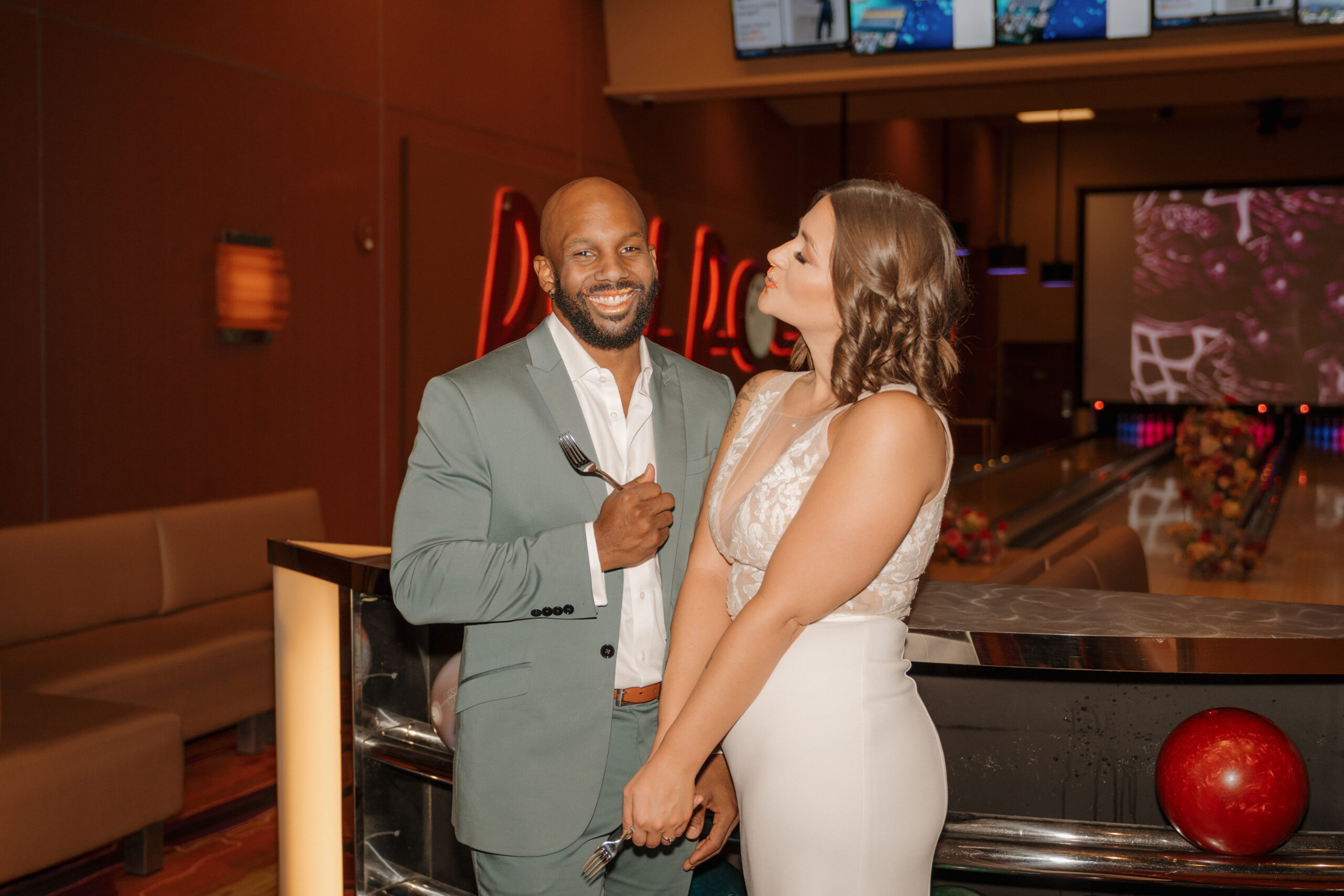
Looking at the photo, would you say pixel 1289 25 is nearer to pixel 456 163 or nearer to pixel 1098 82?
pixel 1098 82

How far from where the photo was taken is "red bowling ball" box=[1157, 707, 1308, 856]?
1648 millimetres

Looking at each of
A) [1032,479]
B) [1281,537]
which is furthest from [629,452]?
[1032,479]

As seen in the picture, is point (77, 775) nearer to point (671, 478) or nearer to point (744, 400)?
point (671, 478)

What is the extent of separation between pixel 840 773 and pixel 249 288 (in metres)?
4.16

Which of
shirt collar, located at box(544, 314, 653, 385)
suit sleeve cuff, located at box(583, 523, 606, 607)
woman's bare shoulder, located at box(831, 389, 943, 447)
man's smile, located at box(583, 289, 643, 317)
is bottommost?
suit sleeve cuff, located at box(583, 523, 606, 607)

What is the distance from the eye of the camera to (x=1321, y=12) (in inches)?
228

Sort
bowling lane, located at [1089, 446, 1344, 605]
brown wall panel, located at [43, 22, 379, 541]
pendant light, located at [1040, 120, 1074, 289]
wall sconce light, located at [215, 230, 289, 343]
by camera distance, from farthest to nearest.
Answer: pendant light, located at [1040, 120, 1074, 289] < bowling lane, located at [1089, 446, 1344, 605] < wall sconce light, located at [215, 230, 289, 343] < brown wall panel, located at [43, 22, 379, 541]

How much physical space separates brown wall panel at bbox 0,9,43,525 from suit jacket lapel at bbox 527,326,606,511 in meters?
3.07

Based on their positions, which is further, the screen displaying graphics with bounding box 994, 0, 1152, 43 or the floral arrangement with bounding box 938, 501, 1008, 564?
the screen displaying graphics with bounding box 994, 0, 1152, 43

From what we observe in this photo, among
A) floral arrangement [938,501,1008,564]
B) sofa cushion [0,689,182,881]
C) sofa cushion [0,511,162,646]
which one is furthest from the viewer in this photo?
floral arrangement [938,501,1008,564]

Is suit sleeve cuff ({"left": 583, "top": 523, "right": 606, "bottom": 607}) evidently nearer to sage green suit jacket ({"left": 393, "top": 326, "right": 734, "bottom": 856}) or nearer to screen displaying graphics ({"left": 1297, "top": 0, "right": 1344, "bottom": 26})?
sage green suit jacket ({"left": 393, "top": 326, "right": 734, "bottom": 856})

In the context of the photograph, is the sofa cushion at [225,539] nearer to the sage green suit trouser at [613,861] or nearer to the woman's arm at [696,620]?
the sage green suit trouser at [613,861]

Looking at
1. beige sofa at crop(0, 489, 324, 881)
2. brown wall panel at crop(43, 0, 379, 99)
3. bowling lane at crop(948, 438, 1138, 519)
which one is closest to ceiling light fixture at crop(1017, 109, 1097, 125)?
bowling lane at crop(948, 438, 1138, 519)

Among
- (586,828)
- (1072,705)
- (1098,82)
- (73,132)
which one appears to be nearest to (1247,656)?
(1072,705)
